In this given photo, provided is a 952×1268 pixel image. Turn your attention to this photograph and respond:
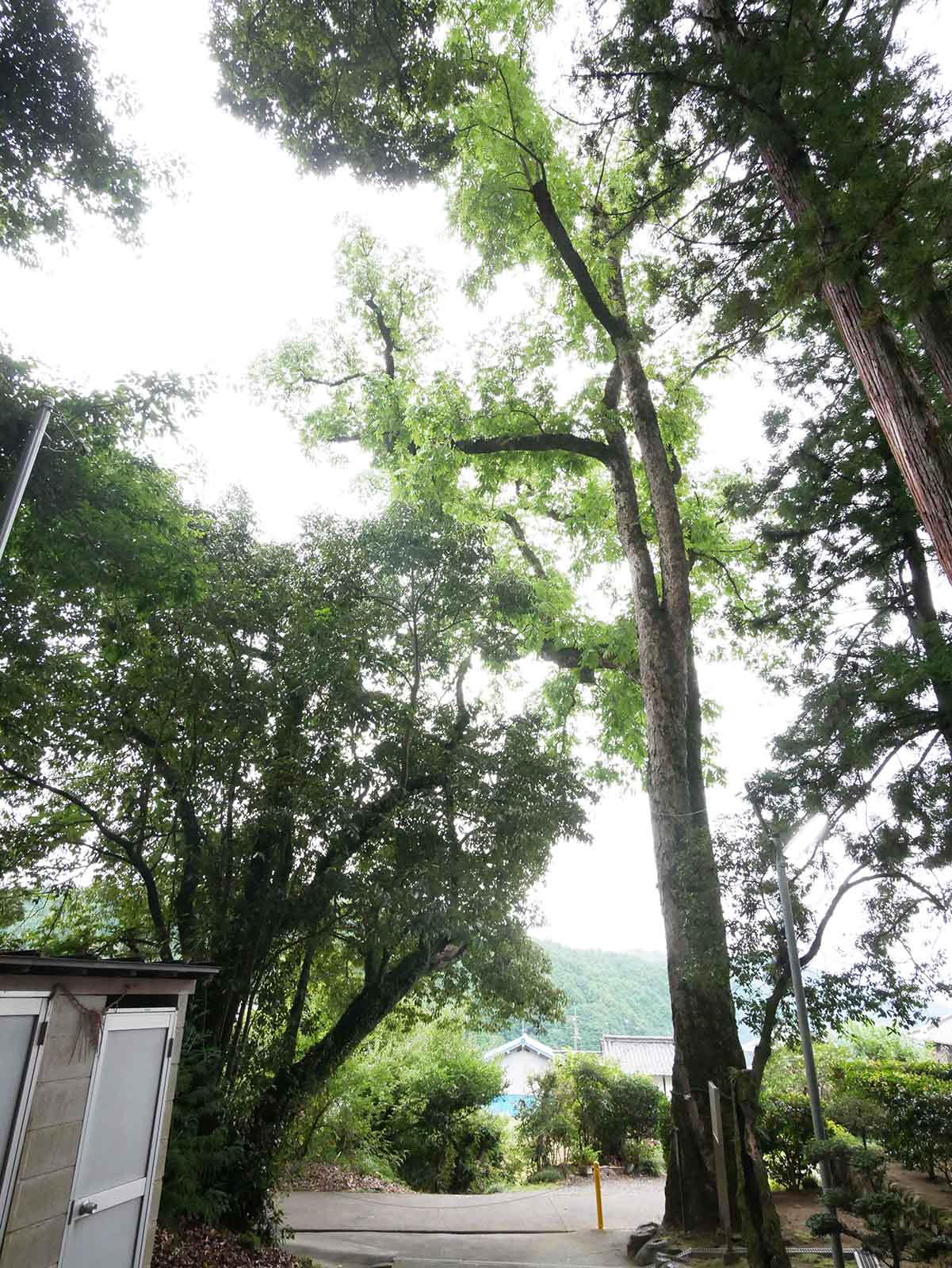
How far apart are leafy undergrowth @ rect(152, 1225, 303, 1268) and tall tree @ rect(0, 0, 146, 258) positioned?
33.5ft

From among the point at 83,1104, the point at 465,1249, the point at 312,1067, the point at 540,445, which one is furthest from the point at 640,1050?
the point at 83,1104

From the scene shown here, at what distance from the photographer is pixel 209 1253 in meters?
6.25

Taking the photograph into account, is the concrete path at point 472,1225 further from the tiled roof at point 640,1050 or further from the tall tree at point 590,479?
the tiled roof at point 640,1050

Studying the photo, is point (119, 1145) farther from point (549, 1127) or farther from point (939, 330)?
point (549, 1127)

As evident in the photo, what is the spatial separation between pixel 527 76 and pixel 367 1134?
18.1 meters

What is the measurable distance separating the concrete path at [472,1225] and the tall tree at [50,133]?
12080mm

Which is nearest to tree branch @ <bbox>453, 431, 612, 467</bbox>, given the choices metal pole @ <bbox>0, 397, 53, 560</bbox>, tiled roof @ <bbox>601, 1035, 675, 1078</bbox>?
metal pole @ <bbox>0, 397, 53, 560</bbox>

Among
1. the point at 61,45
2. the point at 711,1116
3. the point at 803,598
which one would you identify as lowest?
the point at 711,1116

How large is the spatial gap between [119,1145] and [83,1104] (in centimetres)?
57

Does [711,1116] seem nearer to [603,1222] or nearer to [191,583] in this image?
[603,1222]

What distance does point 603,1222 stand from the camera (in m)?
8.71

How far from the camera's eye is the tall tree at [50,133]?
720 centimetres

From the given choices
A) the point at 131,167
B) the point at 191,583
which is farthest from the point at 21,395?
the point at 131,167

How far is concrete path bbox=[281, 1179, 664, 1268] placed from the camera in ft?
24.1
